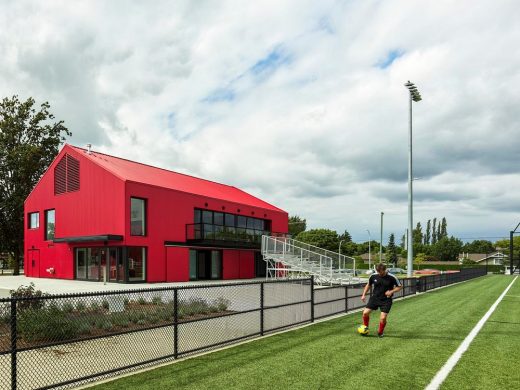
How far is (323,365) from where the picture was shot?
759 cm

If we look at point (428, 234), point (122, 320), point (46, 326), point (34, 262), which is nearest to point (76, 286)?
point (34, 262)

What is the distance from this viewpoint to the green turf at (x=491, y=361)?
670cm

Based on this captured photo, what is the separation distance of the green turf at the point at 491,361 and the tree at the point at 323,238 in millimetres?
100029

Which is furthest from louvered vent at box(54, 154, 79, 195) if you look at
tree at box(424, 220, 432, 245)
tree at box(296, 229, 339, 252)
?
tree at box(424, 220, 432, 245)

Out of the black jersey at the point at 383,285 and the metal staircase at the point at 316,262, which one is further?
the metal staircase at the point at 316,262

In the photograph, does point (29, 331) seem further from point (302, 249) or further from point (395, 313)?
point (302, 249)

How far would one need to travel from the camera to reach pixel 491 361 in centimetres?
804

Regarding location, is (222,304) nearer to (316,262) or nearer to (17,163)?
(316,262)

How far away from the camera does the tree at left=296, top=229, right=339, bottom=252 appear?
11188 centimetres

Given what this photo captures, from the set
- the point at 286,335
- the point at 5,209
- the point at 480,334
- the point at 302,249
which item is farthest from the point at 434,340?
the point at 5,209

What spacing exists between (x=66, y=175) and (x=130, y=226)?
7.94m

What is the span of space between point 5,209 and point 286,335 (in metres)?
41.2

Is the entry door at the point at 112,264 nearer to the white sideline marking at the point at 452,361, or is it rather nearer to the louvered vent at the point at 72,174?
the louvered vent at the point at 72,174

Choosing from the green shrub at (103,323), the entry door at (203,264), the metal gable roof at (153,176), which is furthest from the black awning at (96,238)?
the green shrub at (103,323)
